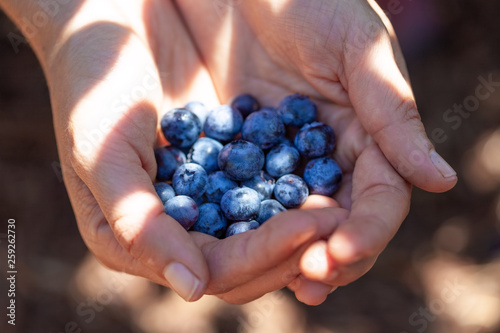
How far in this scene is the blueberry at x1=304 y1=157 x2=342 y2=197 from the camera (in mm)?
1896

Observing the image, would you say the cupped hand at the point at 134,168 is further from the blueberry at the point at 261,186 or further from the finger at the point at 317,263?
the blueberry at the point at 261,186

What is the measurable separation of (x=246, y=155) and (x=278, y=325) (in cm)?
152

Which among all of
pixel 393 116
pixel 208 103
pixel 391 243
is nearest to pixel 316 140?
pixel 393 116

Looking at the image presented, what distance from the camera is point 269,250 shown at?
1.36 meters

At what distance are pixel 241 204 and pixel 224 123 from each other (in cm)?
53

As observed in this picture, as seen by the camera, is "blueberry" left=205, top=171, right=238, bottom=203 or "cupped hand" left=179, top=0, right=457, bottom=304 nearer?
"cupped hand" left=179, top=0, right=457, bottom=304

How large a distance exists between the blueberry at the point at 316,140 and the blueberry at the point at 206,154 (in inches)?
16.2

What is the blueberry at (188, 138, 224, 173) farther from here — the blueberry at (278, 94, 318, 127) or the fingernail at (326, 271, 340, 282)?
the fingernail at (326, 271, 340, 282)

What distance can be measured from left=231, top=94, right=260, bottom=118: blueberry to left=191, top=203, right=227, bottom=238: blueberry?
674mm

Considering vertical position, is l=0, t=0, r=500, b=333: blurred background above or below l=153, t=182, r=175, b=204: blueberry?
below

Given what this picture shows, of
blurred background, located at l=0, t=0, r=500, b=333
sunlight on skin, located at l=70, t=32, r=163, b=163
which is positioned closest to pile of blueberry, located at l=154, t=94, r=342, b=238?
sunlight on skin, located at l=70, t=32, r=163, b=163

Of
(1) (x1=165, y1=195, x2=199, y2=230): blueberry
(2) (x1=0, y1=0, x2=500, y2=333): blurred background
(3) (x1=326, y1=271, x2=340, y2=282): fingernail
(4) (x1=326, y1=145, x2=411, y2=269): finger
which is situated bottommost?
(2) (x1=0, y1=0, x2=500, y2=333): blurred background

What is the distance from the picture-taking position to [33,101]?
3191 millimetres

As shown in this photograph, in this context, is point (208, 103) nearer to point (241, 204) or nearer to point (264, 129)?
point (264, 129)
